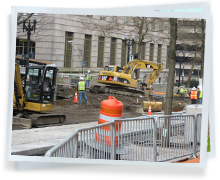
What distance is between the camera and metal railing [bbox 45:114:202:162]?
658 cm

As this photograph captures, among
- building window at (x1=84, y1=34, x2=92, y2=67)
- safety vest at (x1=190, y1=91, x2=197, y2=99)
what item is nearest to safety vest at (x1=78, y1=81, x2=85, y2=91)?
building window at (x1=84, y1=34, x2=92, y2=67)

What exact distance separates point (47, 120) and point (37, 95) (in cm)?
103

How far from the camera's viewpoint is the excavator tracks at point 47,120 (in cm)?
921

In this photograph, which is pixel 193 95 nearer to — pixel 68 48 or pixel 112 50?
A: pixel 112 50

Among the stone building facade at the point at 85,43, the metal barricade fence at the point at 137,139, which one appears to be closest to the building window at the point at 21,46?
the stone building facade at the point at 85,43

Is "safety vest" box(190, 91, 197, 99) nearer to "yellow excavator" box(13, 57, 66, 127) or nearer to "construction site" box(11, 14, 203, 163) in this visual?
"construction site" box(11, 14, 203, 163)

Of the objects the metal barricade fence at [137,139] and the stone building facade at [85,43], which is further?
the stone building facade at [85,43]

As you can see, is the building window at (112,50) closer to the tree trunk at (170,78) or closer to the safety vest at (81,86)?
the safety vest at (81,86)

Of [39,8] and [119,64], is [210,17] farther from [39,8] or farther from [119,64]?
[39,8]

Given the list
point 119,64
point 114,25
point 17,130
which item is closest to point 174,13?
point 114,25

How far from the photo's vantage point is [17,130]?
7848 millimetres

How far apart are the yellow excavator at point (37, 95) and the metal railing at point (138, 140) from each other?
261cm

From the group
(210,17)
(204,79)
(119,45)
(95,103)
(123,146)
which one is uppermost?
(210,17)

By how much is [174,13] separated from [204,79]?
155 centimetres
